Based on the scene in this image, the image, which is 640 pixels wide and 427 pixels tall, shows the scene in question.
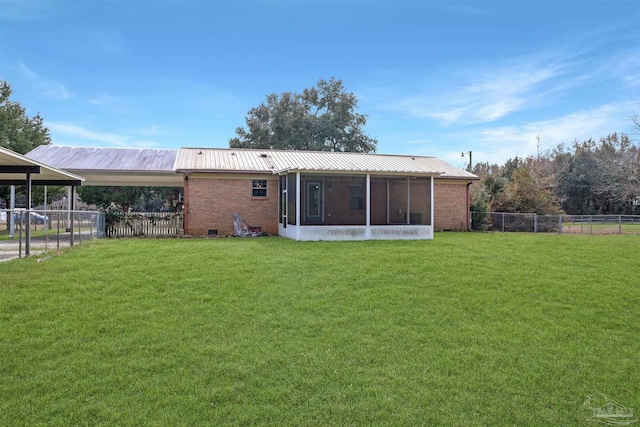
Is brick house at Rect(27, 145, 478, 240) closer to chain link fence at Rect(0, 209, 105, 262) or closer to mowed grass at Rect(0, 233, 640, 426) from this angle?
chain link fence at Rect(0, 209, 105, 262)

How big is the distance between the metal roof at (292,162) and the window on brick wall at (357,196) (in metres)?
0.96

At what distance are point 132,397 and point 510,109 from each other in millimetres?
25276

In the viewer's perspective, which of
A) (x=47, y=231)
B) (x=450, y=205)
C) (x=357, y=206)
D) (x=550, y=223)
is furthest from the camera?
(x=550, y=223)

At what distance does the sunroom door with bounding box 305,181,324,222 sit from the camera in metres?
15.5

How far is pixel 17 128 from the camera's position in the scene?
32.9m

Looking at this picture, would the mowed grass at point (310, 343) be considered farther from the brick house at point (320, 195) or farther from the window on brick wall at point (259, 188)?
the window on brick wall at point (259, 188)

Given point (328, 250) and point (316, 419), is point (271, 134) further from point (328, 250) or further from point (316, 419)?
point (316, 419)

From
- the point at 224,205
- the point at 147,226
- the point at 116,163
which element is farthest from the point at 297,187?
the point at 116,163

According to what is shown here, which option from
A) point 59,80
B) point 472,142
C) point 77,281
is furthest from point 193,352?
point 472,142

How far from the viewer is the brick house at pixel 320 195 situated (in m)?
15.6

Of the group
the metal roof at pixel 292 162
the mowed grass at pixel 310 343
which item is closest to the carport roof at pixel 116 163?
the metal roof at pixel 292 162

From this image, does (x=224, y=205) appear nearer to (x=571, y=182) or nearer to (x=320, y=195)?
(x=320, y=195)

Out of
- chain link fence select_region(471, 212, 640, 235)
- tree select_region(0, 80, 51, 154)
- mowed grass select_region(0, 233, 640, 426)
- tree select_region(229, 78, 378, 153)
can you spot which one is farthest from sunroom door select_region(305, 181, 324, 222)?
tree select_region(0, 80, 51, 154)

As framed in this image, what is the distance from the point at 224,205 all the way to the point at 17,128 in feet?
83.4
